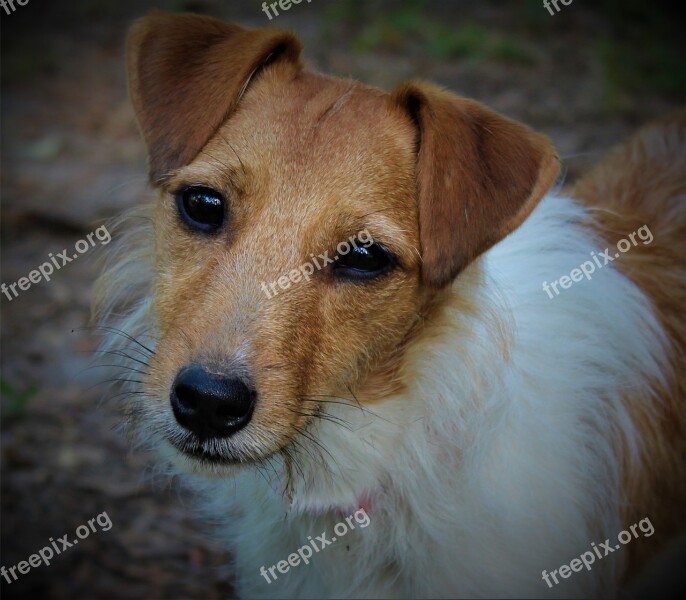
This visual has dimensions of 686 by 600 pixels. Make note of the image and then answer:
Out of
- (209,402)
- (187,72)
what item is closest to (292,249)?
(209,402)

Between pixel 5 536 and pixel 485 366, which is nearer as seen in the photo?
pixel 485 366

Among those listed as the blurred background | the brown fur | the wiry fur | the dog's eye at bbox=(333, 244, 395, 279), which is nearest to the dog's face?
the dog's eye at bbox=(333, 244, 395, 279)

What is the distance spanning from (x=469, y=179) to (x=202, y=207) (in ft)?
3.22

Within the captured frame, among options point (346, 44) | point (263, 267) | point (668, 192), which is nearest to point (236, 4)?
point (346, 44)

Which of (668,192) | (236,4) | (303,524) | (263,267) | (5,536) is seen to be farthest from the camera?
(236,4)

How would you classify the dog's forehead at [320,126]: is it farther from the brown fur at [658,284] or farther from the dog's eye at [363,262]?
the brown fur at [658,284]

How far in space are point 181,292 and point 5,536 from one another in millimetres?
2330

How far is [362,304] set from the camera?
8.83ft

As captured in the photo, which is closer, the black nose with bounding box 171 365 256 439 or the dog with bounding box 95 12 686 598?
the black nose with bounding box 171 365 256 439

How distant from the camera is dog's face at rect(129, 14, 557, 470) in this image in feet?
8.05

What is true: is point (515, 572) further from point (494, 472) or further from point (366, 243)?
point (366, 243)

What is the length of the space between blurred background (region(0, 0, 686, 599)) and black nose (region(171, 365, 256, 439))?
48.7 inches

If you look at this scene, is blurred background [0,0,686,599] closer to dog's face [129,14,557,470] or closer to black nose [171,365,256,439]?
dog's face [129,14,557,470]

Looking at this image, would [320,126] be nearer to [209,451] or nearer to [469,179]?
[469,179]
